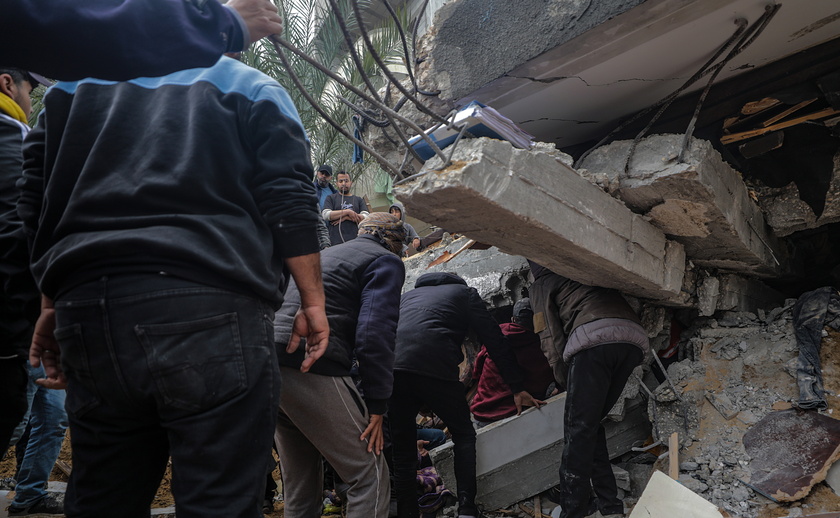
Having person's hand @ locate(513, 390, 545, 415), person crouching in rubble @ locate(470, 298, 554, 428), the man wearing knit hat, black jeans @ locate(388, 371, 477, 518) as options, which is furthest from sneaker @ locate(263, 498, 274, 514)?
person's hand @ locate(513, 390, 545, 415)

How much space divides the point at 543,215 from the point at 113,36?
1932 millimetres

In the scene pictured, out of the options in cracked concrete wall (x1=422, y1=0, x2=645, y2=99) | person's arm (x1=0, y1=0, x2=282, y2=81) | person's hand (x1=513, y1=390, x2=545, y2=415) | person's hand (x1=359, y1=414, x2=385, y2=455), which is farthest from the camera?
person's hand (x1=513, y1=390, x2=545, y2=415)

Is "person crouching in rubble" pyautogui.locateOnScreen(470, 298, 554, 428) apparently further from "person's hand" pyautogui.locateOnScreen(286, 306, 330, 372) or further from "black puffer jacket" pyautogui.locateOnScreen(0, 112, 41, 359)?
"black puffer jacket" pyautogui.locateOnScreen(0, 112, 41, 359)

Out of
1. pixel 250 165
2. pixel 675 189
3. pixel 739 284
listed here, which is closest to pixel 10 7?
pixel 250 165

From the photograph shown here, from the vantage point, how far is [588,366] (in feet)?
10.6

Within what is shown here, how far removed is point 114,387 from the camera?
122 centimetres

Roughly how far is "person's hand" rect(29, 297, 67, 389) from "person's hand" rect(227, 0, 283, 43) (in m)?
0.97

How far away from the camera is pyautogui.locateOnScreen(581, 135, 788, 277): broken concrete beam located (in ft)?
9.61

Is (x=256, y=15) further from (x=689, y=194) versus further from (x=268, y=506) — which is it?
(x=268, y=506)

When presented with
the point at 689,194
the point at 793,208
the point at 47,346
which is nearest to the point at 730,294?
the point at 793,208

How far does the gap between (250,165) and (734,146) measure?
3939 millimetres

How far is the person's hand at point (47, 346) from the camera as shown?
5.06 feet

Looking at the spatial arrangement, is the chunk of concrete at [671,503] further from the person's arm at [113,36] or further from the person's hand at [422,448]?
the person's arm at [113,36]

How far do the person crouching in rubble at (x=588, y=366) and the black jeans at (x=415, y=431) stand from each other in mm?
663
